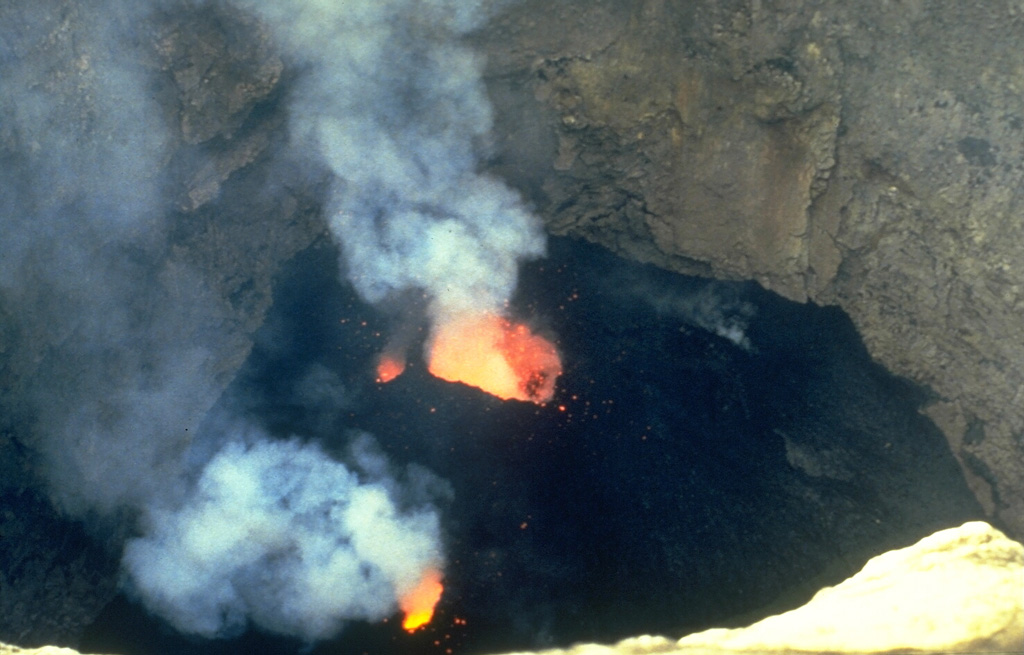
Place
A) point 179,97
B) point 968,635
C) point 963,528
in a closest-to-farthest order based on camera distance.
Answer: point 968,635, point 963,528, point 179,97

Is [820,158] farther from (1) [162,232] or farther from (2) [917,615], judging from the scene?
(1) [162,232]

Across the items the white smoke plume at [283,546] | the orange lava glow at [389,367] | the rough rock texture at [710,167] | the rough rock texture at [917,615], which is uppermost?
the rough rock texture at [710,167]

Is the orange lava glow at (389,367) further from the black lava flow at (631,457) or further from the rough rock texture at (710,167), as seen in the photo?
the rough rock texture at (710,167)

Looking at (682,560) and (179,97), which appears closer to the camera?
(682,560)

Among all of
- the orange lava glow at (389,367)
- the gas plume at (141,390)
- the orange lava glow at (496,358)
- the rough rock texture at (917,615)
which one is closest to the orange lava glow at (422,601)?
the gas plume at (141,390)

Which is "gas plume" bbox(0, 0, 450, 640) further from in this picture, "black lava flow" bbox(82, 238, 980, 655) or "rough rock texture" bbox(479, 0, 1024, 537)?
"rough rock texture" bbox(479, 0, 1024, 537)

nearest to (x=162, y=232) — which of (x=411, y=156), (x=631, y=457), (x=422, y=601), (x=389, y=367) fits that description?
(x=389, y=367)

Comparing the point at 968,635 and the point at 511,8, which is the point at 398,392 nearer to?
the point at 511,8

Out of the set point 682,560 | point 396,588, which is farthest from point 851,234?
point 396,588
